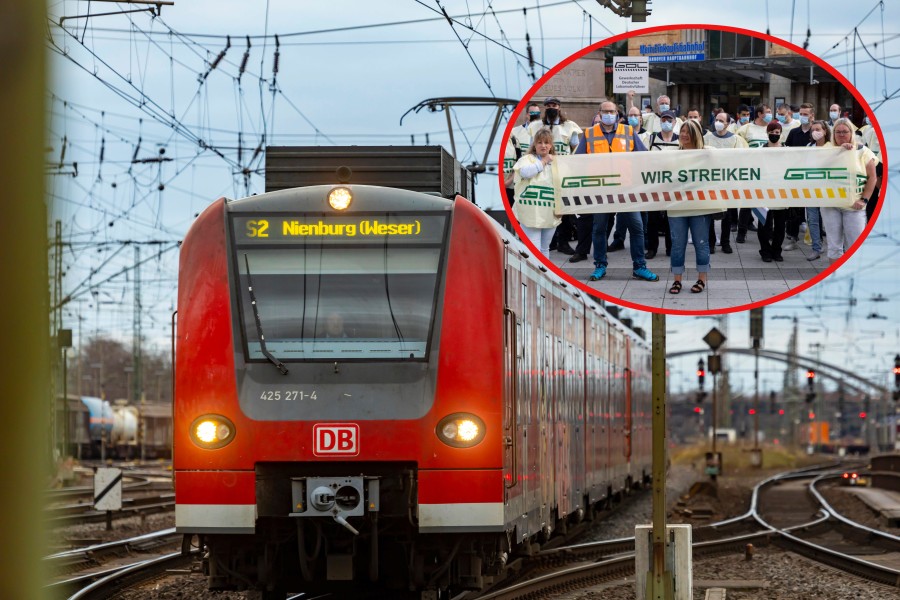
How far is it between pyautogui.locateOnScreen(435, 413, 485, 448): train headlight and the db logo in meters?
0.57

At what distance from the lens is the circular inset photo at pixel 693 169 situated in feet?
19.9

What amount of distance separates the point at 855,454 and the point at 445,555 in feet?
319

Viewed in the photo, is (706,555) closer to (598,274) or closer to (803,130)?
(598,274)

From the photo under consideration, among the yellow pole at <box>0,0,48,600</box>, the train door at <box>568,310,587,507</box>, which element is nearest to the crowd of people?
the yellow pole at <box>0,0,48,600</box>

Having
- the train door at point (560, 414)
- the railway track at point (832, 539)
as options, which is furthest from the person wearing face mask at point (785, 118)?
the railway track at point (832, 539)

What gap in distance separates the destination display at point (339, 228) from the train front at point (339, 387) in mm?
10

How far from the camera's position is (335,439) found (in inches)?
351

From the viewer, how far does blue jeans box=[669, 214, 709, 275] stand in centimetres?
611

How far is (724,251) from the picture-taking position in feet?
20.3

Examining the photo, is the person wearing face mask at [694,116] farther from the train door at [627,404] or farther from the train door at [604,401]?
the train door at [627,404]

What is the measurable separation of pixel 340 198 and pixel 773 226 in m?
4.08

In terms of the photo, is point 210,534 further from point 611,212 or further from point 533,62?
point 533,62

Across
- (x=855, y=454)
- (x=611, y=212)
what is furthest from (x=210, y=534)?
(x=855, y=454)

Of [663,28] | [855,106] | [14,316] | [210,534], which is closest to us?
[14,316]
